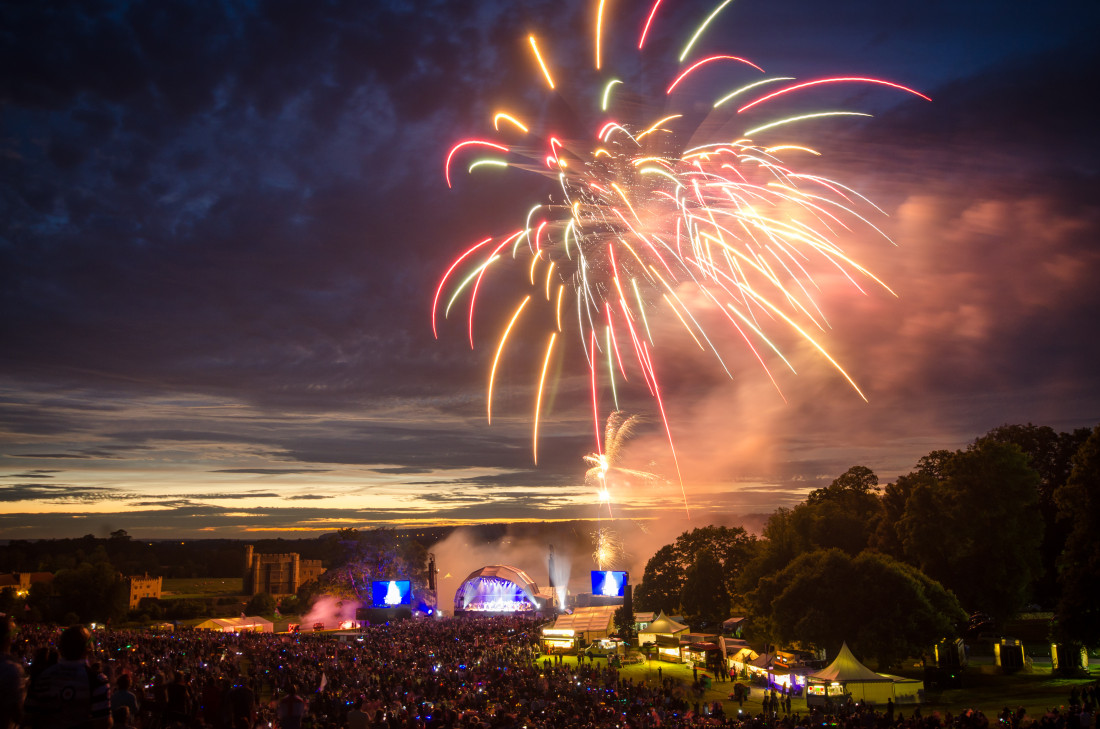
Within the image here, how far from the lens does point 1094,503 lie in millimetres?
25078

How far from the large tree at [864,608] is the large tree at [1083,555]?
3958 millimetres

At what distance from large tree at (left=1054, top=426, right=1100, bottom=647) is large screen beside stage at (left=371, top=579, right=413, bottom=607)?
4441 cm

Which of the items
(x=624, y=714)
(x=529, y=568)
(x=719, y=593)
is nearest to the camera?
(x=624, y=714)

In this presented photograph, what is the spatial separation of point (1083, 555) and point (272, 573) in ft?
Answer: 355

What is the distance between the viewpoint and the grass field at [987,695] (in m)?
21.9

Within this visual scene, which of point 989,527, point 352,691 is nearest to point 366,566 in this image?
point 352,691

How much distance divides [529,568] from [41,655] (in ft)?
385

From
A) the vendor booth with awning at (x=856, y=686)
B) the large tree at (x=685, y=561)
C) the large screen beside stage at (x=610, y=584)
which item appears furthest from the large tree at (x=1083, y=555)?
the large screen beside stage at (x=610, y=584)

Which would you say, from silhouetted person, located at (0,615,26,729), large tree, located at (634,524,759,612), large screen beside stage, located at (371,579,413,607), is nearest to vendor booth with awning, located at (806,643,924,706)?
silhouetted person, located at (0,615,26,729)

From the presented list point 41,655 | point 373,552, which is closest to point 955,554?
point 41,655

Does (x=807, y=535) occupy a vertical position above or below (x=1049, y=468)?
below

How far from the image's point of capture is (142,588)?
90188 mm

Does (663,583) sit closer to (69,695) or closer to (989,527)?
(989,527)

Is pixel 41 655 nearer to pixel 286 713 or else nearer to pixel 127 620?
pixel 286 713
